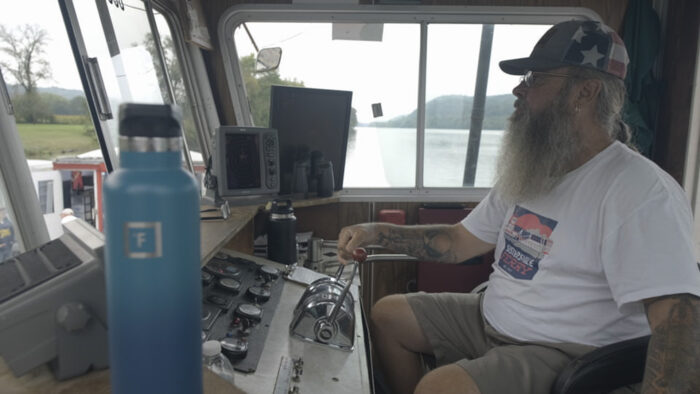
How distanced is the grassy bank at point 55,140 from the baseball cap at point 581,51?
4.84 feet

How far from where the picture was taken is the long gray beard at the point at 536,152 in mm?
1435

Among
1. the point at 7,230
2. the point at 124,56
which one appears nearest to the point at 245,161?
the point at 124,56

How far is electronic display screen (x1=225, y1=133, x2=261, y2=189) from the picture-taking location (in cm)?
204

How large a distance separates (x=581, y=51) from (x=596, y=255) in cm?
62

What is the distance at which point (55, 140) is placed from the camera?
4.88 feet

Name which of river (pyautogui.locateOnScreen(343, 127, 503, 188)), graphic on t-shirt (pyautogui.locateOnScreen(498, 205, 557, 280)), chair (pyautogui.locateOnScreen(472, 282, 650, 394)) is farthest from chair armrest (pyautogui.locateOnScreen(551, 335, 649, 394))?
river (pyautogui.locateOnScreen(343, 127, 503, 188))

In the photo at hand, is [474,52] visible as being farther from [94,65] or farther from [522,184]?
[94,65]

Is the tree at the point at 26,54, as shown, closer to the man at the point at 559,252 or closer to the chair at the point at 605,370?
the man at the point at 559,252

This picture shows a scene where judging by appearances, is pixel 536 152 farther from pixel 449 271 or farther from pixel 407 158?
pixel 407 158

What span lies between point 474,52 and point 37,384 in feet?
9.02

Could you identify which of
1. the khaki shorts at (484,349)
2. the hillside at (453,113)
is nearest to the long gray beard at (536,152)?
the khaki shorts at (484,349)

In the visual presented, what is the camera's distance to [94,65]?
5.24 ft

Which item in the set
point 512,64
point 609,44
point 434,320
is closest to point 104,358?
point 434,320

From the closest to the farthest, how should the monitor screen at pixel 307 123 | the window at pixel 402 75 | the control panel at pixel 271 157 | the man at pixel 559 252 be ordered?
the man at pixel 559 252, the control panel at pixel 271 157, the monitor screen at pixel 307 123, the window at pixel 402 75
